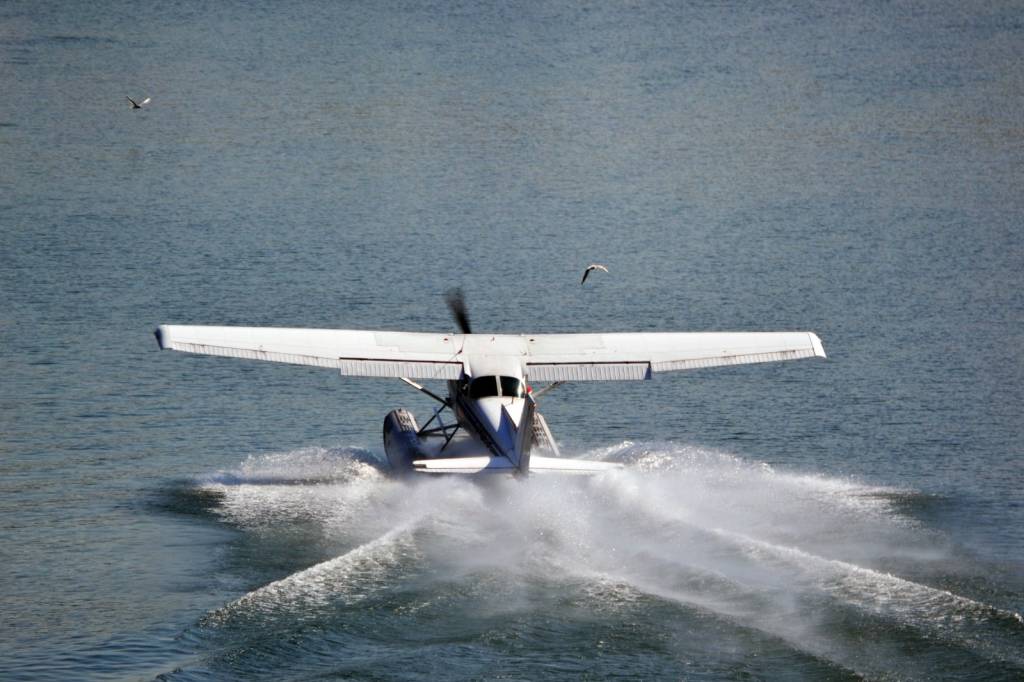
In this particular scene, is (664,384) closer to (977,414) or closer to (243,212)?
(977,414)

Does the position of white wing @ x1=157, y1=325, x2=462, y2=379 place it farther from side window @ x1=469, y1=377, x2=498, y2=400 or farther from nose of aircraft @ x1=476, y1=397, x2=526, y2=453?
nose of aircraft @ x1=476, y1=397, x2=526, y2=453

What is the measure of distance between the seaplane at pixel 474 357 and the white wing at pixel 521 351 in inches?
0.8

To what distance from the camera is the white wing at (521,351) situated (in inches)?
1172

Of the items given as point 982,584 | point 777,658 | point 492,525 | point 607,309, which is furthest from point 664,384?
point 777,658

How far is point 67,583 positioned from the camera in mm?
24625

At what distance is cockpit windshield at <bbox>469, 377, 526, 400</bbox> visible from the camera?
94.7ft

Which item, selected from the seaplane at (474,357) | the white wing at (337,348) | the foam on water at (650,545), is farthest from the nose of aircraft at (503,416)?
the white wing at (337,348)

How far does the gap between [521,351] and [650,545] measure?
720cm

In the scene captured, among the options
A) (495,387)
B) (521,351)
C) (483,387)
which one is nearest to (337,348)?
(483,387)

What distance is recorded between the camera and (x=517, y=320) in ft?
135

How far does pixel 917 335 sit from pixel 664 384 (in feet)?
26.6

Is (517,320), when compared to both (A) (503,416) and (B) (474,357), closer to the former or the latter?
(B) (474,357)

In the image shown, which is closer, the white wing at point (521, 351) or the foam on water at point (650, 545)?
the foam on water at point (650, 545)

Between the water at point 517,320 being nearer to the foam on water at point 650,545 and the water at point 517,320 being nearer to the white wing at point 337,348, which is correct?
the foam on water at point 650,545
